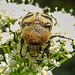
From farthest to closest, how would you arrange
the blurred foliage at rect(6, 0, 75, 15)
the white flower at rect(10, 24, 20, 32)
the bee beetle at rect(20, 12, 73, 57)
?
the blurred foliage at rect(6, 0, 75, 15), the white flower at rect(10, 24, 20, 32), the bee beetle at rect(20, 12, 73, 57)

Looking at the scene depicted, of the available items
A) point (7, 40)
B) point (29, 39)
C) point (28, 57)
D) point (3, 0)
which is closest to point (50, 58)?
point (28, 57)

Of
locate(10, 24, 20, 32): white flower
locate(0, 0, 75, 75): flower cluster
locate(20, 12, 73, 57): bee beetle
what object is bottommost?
locate(0, 0, 75, 75): flower cluster

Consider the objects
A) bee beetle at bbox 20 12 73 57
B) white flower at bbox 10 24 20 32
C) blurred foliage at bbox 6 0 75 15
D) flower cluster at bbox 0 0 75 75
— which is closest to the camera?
bee beetle at bbox 20 12 73 57

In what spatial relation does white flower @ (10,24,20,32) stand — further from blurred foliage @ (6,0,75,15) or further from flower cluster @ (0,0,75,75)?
→ blurred foliage @ (6,0,75,15)

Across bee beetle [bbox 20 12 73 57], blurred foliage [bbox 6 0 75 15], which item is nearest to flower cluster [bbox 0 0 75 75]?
bee beetle [bbox 20 12 73 57]

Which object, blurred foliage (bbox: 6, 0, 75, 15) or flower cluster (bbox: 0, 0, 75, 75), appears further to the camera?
blurred foliage (bbox: 6, 0, 75, 15)

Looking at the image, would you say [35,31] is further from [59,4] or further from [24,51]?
[59,4]

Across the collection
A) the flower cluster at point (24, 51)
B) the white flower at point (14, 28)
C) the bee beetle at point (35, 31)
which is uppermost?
the bee beetle at point (35, 31)

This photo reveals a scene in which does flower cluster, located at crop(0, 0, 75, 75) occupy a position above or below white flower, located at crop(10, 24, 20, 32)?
below

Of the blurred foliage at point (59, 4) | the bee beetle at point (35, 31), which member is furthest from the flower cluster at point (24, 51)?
the blurred foliage at point (59, 4)

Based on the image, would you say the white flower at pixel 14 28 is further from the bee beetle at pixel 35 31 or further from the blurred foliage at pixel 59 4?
the blurred foliage at pixel 59 4

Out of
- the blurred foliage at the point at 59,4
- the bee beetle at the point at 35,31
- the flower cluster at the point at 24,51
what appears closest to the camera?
the bee beetle at the point at 35,31
